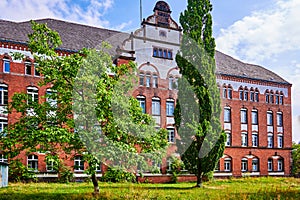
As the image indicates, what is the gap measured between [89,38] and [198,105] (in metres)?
14.0

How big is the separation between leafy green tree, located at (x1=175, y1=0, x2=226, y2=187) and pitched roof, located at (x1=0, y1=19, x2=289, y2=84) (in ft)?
34.2

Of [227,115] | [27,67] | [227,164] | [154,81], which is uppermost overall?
[27,67]

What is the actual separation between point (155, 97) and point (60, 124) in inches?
700

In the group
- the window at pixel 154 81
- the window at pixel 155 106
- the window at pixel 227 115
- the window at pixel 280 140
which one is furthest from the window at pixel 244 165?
the window at pixel 154 81

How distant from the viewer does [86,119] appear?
16141mm

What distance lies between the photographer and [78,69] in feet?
55.5

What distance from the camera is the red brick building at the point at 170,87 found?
28719mm

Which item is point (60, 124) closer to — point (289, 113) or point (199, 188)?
point (199, 188)

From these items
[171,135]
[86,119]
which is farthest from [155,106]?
[86,119]

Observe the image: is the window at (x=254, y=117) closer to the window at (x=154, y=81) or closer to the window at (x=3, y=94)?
the window at (x=154, y=81)

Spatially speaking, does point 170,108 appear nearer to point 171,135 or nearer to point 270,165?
point 171,135

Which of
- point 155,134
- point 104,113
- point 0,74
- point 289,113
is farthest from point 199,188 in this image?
point 289,113

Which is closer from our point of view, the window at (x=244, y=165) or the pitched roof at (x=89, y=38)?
the pitched roof at (x=89, y=38)

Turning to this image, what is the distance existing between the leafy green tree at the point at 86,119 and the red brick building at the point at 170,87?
30.8 feet
